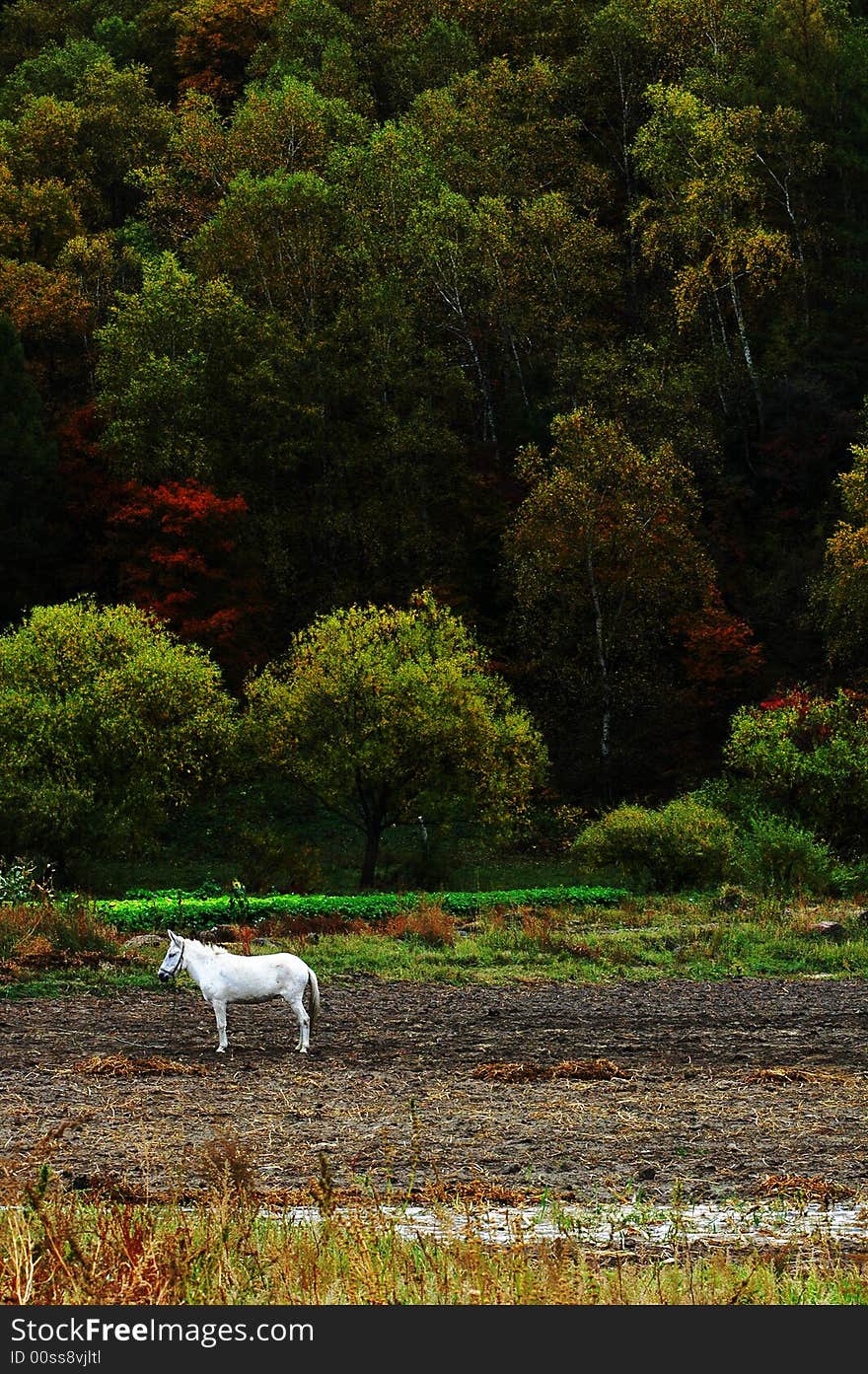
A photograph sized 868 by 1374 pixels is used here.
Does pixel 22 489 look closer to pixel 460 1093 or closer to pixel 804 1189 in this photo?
pixel 460 1093

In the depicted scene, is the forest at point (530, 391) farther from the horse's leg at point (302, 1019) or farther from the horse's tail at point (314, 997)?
the horse's leg at point (302, 1019)

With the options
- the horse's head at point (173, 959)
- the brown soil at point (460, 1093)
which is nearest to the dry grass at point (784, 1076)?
the brown soil at point (460, 1093)

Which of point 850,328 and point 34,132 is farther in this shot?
point 34,132

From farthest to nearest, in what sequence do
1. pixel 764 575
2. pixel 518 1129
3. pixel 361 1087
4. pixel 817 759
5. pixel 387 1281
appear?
pixel 764 575, pixel 817 759, pixel 361 1087, pixel 518 1129, pixel 387 1281

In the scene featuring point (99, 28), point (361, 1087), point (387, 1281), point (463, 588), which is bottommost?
point (361, 1087)

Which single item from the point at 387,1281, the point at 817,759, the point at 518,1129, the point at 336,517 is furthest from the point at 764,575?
A: the point at 387,1281

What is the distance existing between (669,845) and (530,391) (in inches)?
1162

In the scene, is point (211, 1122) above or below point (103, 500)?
below

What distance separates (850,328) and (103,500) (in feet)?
86.5

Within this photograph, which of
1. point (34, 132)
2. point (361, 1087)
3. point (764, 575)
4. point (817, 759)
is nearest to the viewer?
point (361, 1087)

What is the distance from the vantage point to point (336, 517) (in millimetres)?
54469

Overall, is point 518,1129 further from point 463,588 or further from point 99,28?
point 99,28

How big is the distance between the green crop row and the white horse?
10.6 metres

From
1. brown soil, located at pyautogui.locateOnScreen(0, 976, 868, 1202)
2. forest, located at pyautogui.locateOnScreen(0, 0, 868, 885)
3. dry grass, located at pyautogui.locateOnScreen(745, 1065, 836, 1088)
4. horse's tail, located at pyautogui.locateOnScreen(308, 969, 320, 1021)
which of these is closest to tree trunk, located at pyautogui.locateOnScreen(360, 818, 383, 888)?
forest, located at pyautogui.locateOnScreen(0, 0, 868, 885)
